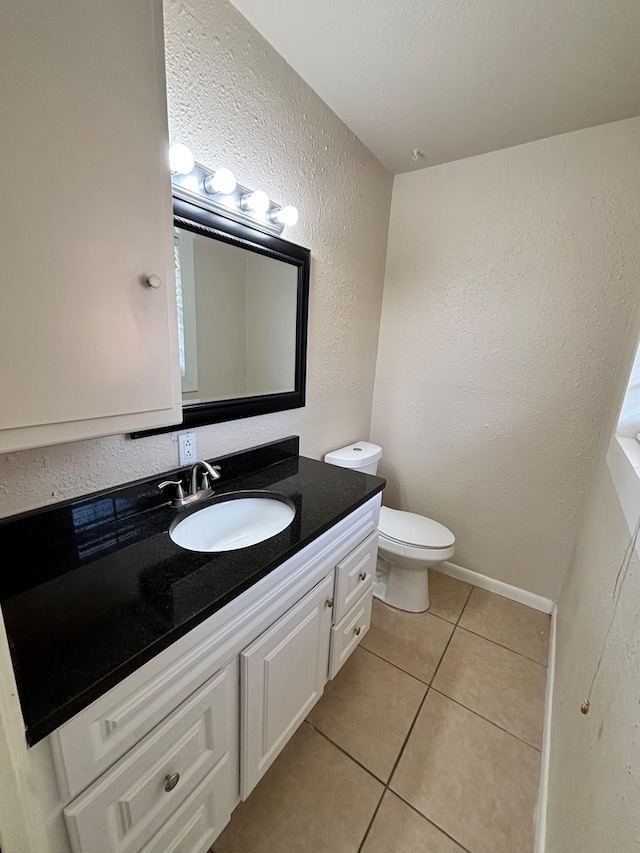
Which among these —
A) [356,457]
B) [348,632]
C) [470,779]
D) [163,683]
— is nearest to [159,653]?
[163,683]

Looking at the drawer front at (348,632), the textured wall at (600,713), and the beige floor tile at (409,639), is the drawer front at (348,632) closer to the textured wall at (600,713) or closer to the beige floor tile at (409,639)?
the beige floor tile at (409,639)

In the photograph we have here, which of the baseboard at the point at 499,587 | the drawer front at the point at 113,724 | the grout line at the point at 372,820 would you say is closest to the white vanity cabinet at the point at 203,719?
the drawer front at the point at 113,724

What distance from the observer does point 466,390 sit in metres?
1.96

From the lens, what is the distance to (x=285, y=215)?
4.25 ft

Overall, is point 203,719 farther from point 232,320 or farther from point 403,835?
point 232,320

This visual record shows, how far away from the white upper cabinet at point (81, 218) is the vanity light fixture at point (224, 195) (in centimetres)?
30

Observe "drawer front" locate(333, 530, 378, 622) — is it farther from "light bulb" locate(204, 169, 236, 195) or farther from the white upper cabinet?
"light bulb" locate(204, 169, 236, 195)

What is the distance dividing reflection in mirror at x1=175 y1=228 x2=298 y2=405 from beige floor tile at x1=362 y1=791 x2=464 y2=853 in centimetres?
144

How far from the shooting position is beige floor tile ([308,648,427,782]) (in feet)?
4.07

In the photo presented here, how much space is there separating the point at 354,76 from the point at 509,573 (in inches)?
98.5

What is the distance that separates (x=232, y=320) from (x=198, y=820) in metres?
1.42

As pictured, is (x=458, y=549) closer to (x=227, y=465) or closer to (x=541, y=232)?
(x=227, y=465)

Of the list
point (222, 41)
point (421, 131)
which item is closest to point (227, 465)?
point (222, 41)

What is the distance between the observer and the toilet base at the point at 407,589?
1871 mm
